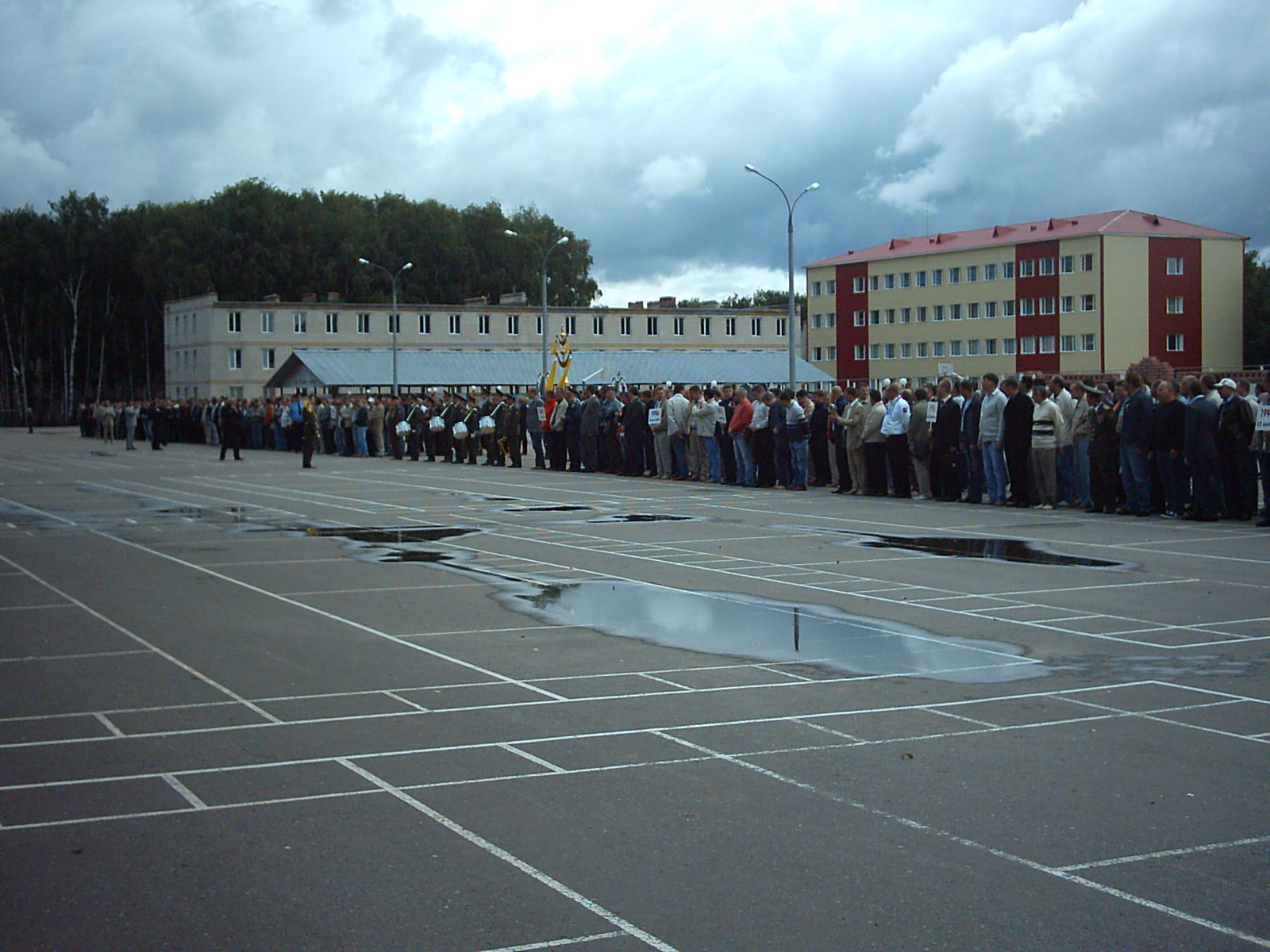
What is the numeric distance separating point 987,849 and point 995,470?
17751mm

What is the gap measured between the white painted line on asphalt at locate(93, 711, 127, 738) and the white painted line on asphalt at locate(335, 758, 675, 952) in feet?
4.75

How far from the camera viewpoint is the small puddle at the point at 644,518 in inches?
836

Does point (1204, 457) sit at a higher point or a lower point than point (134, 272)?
lower

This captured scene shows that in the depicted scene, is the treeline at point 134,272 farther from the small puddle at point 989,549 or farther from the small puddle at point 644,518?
the small puddle at point 989,549

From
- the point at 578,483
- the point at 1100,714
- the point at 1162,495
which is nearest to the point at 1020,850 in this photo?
the point at 1100,714

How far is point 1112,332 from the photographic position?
99812mm

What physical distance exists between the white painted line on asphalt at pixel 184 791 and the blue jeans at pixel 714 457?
76.0 feet

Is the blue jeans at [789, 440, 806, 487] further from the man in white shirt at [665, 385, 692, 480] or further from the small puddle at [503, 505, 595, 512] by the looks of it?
the small puddle at [503, 505, 595, 512]

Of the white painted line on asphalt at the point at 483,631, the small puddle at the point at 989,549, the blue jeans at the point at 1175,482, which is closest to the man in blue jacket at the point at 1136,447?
the blue jeans at the point at 1175,482

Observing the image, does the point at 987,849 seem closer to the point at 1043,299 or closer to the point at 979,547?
the point at 979,547

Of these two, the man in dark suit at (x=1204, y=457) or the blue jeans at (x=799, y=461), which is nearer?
the man in dark suit at (x=1204, y=457)

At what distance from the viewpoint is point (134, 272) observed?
385ft

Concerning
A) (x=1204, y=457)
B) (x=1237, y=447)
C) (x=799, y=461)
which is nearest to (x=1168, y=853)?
(x=1204, y=457)

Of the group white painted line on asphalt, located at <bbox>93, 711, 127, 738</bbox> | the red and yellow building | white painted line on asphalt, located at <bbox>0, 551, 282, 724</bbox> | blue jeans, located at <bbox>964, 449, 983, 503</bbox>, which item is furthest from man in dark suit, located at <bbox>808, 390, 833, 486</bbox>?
the red and yellow building
